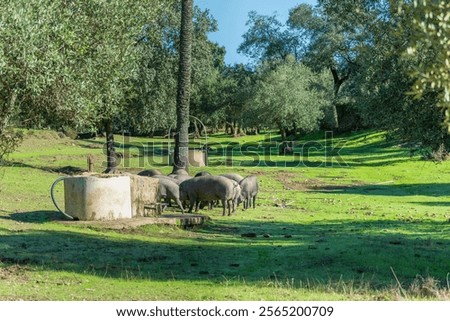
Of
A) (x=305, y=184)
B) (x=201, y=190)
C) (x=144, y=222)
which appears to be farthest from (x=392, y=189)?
(x=144, y=222)

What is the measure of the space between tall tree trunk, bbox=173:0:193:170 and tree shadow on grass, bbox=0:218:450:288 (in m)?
13.0

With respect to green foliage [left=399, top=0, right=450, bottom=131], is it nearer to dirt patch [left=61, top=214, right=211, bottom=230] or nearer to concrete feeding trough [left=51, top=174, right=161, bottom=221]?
dirt patch [left=61, top=214, right=211, bottom=230]

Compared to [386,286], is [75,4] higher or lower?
higher

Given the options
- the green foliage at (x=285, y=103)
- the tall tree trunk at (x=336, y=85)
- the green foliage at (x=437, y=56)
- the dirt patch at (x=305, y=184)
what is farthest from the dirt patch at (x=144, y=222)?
the tall tree trunk at (x=336, y=85)

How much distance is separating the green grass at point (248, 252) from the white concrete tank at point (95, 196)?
0.78 meters

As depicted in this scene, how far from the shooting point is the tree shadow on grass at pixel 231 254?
1652 centimetres

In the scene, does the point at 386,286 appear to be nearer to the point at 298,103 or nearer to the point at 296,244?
the point at 296,244

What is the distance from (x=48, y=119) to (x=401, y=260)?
1160 centimetres

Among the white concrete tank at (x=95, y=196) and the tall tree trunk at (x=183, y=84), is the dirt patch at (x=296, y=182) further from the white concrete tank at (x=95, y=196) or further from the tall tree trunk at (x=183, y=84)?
the white concrete tank at (x=95, y=196)

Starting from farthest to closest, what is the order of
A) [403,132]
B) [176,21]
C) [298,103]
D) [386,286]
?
[298,103] < [176,21] < [403,132] < [386,286]

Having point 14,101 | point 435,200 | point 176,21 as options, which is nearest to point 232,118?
point 176,21

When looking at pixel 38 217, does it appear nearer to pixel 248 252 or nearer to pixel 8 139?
pixel 8 139

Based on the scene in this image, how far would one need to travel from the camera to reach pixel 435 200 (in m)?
39.5

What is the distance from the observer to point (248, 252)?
64.8 ft
